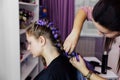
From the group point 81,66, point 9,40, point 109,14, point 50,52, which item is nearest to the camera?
point 109,14

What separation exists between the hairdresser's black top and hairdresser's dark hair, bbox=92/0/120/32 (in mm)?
350

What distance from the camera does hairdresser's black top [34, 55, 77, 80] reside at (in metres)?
1.02

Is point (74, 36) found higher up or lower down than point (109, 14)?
lower down

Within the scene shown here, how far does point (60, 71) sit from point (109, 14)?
0.43 metres

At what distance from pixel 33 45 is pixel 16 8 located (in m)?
0.56

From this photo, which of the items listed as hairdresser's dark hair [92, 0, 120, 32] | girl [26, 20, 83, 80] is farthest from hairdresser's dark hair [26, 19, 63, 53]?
hairdresser's dark hair [92, 0, 120, 32]

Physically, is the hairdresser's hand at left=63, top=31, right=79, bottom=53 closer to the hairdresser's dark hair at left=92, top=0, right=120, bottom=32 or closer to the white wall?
the hairdresser's dark hair at left=92, top=0, right=120, bottom=32

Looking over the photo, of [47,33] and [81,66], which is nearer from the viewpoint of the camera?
[81,66]

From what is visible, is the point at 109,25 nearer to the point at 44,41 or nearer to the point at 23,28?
the point at 44,41

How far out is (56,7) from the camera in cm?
250

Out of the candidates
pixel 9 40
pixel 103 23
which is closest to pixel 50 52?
pixel 103 23

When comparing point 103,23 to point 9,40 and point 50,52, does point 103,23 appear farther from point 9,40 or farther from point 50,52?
point 9,40

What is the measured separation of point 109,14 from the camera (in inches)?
32.1

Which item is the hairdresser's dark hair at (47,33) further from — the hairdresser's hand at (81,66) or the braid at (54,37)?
the hairdresser's hand at (81,66)
